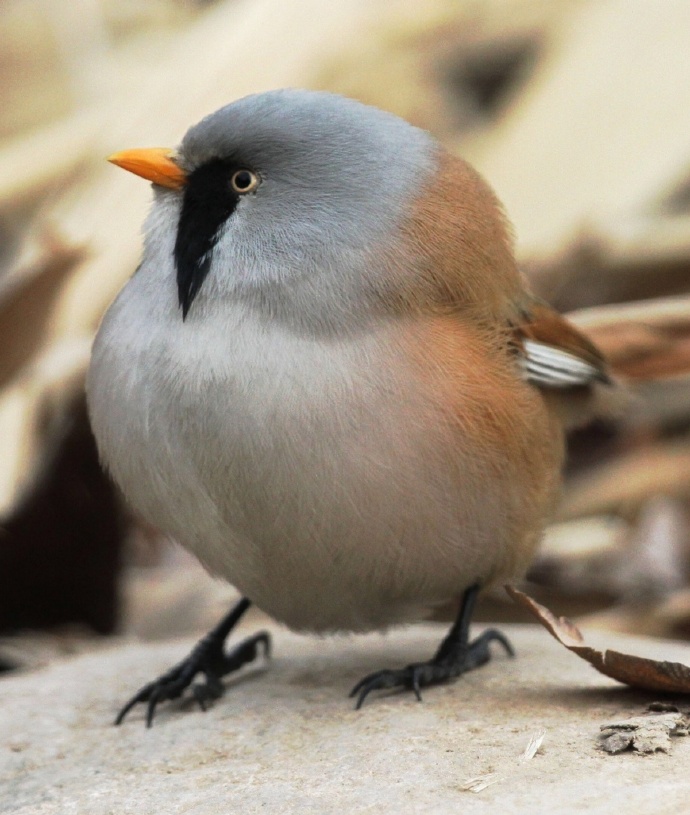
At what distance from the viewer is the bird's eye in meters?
2.34

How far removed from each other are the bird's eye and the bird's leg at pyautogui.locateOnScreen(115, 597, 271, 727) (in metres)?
0.99

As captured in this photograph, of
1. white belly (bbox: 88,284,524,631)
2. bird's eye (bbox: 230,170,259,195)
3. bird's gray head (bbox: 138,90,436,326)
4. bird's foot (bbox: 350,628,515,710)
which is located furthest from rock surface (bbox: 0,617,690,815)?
bird's eye (bbox: 230,170,259,195)

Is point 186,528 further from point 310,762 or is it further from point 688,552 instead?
point 688,552

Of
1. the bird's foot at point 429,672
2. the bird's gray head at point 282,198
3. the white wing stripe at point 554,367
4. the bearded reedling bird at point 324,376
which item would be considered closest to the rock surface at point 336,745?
the bird's foot at point 429,672

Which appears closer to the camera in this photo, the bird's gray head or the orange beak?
the bird's gray head

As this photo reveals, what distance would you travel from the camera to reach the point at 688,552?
3924 mm

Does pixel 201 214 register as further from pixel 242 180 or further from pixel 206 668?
pixel 206 668

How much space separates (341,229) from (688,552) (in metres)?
2.12

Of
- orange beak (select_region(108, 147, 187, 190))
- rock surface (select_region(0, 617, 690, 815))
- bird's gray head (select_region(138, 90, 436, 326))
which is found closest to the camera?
rock surface (select_region(0, 617, 690, 815))

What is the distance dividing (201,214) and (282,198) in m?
0.16

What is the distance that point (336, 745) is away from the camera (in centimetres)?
211

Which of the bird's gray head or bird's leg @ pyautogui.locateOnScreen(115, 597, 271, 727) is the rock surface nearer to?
bird's leg @ pyautogui.locateOnScreen(115, 597, 271, 727)

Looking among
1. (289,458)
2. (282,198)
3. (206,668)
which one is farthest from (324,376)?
(206,668)

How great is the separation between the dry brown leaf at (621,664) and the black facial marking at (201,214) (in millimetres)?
854
